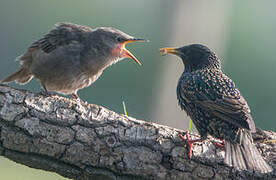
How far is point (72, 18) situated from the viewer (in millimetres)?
27750

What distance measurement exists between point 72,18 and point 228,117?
80.5 feet

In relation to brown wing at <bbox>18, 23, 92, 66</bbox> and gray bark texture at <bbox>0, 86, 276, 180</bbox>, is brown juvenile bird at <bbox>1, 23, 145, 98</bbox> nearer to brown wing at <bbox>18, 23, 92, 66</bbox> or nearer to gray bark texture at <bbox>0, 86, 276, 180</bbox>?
brown wing at <bbox>18, 23, 92, 66</bbox>

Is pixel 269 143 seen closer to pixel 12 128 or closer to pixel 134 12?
pixel 12 128

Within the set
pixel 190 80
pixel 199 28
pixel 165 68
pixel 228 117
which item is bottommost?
pixel 228 117

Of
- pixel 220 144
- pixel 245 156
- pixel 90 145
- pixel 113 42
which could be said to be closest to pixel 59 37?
pixel 113 42

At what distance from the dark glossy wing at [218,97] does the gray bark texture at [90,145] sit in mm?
507

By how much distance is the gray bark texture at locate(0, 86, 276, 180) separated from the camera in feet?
11.7

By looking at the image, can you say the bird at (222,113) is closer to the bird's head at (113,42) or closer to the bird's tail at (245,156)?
the bird's tail at (245,156)

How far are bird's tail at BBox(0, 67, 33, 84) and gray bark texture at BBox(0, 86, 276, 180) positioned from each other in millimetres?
1908

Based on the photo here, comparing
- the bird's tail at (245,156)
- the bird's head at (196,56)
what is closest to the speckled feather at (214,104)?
the bird's tail at (245,156)

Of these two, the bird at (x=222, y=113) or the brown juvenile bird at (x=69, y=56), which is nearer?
the bird at (x=222, y=113)

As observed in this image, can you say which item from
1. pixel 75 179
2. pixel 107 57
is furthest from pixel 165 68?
pixel 75 179

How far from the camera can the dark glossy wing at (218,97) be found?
4293 mm

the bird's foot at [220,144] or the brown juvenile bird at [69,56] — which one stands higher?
the brown juvenile bird at [69,56]
